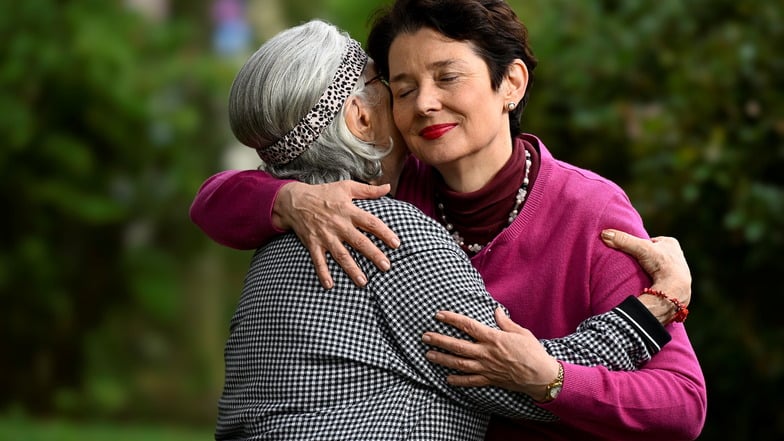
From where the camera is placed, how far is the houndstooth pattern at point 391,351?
101 inches

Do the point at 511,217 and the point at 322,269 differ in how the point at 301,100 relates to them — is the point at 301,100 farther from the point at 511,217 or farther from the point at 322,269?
the point at 511,217

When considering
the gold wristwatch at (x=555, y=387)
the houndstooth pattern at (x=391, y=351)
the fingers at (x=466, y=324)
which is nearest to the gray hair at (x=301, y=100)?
the houndstooth pattern at (x=391, y=351)

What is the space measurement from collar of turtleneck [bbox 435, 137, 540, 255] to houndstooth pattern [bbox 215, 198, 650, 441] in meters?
0.24

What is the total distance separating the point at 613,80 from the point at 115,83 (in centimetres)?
574

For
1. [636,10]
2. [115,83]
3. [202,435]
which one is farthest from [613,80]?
[202,435]

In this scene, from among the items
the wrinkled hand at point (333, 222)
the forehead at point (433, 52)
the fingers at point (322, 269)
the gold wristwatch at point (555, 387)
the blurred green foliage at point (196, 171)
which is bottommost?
the blurred green foliage at point (196, 171)

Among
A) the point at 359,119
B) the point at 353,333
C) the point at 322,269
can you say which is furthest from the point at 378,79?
the point at 353,333

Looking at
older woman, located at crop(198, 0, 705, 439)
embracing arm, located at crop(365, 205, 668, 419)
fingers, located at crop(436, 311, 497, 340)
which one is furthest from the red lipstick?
fingers, located at crop(436, 311, 497, 340)

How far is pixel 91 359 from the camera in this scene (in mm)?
11133

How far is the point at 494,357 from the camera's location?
2508mm

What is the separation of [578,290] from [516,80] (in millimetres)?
545

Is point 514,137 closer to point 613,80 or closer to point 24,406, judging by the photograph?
point 613,80

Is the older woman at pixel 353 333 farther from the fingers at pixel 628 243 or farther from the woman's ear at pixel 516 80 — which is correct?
the woman's ear at pixel 516 80

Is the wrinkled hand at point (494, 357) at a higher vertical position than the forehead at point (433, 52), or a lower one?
lower
